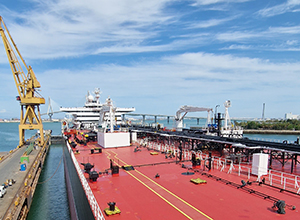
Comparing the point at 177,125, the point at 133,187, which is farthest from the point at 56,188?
the point at 177,125

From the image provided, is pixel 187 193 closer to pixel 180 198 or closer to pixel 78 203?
pixel 180 198

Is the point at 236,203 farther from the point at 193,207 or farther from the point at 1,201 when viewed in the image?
the point at 1,201

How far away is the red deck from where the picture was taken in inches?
377

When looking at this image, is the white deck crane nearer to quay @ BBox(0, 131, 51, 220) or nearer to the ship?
the ship

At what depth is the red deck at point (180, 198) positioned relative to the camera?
9.58m

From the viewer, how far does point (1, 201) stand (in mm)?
15883

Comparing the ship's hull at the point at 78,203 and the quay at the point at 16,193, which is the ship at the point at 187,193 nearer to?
the ship's hull at the point at 78,203

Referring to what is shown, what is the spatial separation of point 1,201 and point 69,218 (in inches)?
319

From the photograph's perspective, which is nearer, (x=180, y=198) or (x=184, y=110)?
(x=180, y=198)

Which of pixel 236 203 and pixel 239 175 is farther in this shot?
pixel 239 175

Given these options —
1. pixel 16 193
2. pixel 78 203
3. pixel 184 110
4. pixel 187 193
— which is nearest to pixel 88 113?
pixel 184 110

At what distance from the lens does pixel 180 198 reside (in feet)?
37.4

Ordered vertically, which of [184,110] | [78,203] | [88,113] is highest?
[184,110]

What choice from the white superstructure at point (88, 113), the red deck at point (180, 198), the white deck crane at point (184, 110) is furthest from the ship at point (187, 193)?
the white superstructure at point (88, 113)
